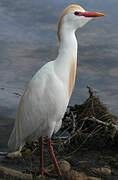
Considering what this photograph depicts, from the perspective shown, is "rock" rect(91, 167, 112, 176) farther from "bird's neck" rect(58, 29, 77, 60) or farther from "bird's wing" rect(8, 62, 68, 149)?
"bird's neck" rect(58, 29, 77, 60)

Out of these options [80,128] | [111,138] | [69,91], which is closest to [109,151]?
[111,138]

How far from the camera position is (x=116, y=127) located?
602 cm

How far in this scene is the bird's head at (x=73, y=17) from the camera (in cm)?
437

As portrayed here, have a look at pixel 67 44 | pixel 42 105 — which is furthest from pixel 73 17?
pixel 42 105

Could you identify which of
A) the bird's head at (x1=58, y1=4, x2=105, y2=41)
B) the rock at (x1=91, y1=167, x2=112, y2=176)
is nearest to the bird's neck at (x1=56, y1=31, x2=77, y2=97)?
the bird's head at (x1=58, y1=4, x2=105, y2=41)

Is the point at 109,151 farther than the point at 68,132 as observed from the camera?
No

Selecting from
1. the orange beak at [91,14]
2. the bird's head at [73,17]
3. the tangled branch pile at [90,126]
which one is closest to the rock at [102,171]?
the tangled branch pile at [90,126]

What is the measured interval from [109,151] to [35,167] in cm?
195

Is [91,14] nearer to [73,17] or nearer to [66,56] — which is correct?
A: [73,17]

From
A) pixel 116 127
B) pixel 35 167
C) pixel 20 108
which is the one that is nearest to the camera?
pixel 20 108

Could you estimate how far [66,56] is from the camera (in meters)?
4.44

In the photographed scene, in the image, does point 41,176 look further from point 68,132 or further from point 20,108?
point 68,132

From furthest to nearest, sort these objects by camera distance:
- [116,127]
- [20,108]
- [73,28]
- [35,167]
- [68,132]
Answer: [68,132] < [116,127] < [35,167] < [20,108] < [73,28]

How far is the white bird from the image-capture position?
4.41 metres
